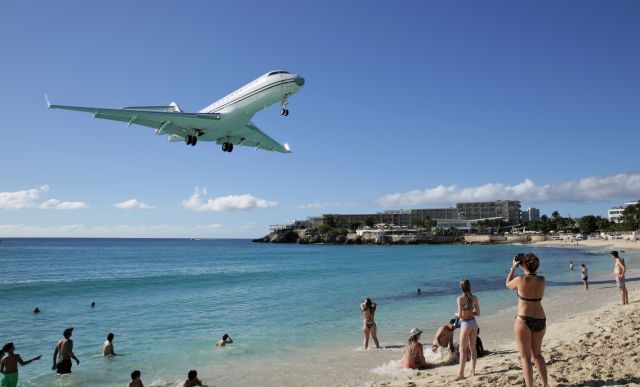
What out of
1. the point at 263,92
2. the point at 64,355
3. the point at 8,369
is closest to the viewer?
the point at 8,369

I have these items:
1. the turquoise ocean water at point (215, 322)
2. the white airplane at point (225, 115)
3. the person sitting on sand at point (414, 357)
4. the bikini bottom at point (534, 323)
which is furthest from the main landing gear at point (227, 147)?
the bikini bottom at point (534, 323)

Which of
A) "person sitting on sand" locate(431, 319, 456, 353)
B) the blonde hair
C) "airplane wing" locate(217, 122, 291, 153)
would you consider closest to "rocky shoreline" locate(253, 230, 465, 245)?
"airplane wing" locate(217, 122, 291, 153)

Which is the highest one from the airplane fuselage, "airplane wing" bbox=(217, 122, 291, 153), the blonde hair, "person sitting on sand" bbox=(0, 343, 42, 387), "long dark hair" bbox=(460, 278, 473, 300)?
the airplane fuselage

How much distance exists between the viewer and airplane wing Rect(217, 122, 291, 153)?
2453 cm

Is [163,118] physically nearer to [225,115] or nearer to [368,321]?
[225,115]

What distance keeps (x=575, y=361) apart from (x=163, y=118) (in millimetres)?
20186

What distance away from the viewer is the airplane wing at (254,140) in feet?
80.5

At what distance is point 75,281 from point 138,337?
30194mm

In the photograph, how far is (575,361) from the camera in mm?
7477

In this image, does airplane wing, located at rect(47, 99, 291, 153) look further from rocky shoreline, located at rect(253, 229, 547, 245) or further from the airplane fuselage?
rocky shoreline, located at rect(253, 229, 547, 245)

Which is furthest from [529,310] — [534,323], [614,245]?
[614,245]

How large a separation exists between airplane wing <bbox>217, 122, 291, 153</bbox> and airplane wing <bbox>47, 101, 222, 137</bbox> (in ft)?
7.45

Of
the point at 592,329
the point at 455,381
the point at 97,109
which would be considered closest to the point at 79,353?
the point at 97,109

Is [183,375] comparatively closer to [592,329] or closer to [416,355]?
[416,355]
